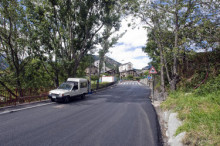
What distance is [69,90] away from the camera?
11516 mm

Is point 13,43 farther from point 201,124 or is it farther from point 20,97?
→ point 201,124

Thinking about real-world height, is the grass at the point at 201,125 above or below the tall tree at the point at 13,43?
below

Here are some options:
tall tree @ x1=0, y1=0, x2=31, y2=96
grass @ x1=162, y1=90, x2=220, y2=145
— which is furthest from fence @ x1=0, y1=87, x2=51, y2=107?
grass @ x1=162, y1=90, x2=220, y2=145

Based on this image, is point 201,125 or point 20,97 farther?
point 20,97

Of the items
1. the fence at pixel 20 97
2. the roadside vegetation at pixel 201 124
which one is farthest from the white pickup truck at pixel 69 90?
the roadside vegetation at pixel 201 124

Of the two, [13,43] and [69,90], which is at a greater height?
[13,43]

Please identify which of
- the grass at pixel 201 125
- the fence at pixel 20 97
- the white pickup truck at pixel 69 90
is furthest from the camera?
the white pickup truck at pixel 69 90

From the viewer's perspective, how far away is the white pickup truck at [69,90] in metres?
10.6

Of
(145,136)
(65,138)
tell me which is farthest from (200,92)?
(65,138)

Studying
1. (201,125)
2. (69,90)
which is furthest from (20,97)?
(201,125)

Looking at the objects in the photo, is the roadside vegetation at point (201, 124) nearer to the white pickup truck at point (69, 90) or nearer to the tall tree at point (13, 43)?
the white pickup truck at point (69, 90)

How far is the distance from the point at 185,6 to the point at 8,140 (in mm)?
11059

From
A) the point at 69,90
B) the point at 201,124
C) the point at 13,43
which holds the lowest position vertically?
the point at 201,124

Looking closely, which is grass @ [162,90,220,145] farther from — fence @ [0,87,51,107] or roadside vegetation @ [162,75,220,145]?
fence @ [0,87,51,107]
